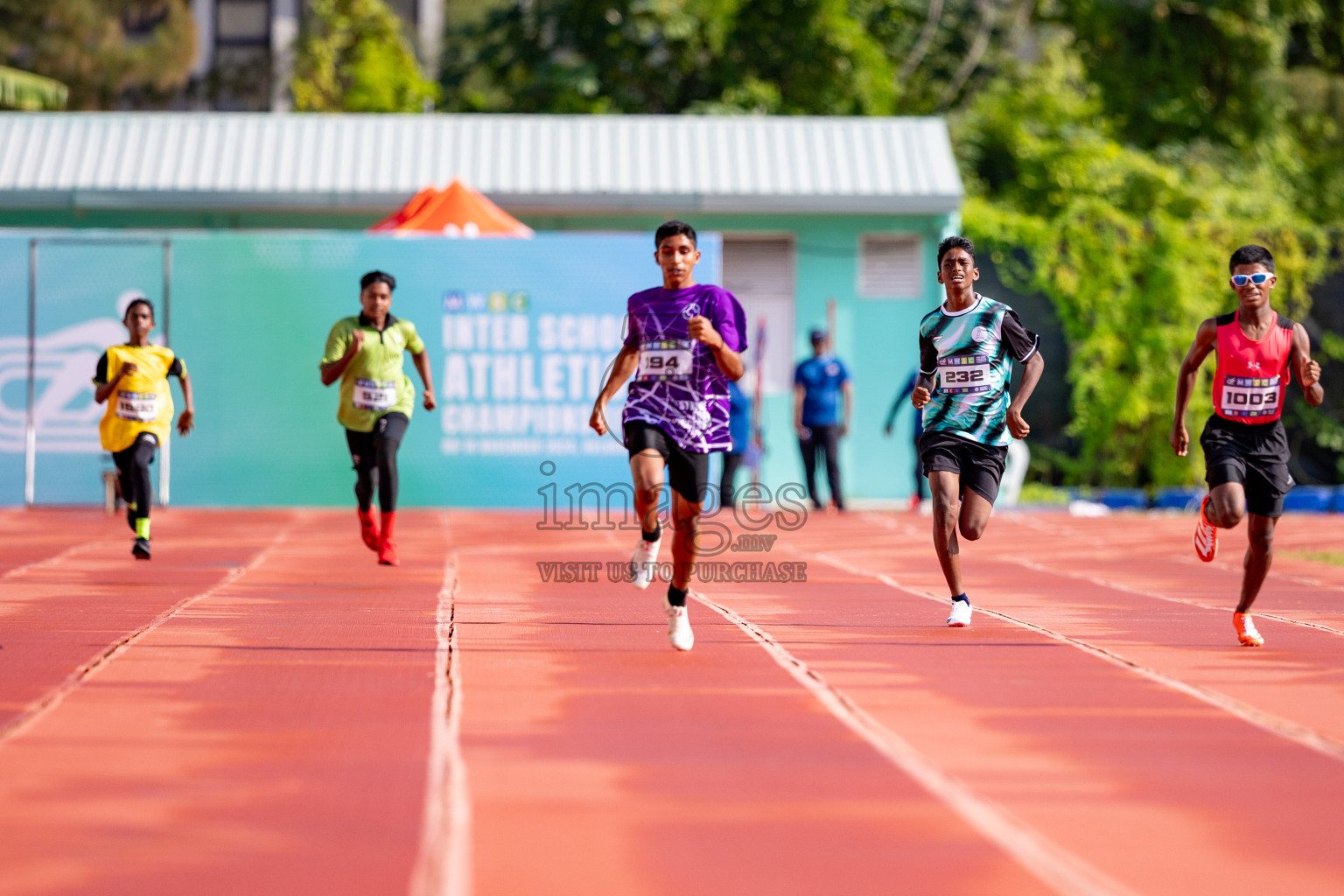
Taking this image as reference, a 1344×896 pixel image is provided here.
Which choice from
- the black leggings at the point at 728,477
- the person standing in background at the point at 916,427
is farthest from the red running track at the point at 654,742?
the black leggings at the point at 728,477

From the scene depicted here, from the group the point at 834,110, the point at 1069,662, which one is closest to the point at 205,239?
the point at 1069,662

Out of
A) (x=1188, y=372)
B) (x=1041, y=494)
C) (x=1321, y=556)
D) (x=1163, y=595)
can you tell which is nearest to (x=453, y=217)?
(x=1041, y=494)

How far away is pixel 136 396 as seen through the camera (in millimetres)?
11945

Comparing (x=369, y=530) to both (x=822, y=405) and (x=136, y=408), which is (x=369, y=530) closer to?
(x=136, y=408)

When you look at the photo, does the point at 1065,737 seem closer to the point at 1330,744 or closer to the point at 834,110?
the point at 1330,744

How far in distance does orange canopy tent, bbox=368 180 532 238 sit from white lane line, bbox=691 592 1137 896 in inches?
495

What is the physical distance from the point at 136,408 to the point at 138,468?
1.38 ft

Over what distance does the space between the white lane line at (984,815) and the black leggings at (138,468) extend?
21.6 feet

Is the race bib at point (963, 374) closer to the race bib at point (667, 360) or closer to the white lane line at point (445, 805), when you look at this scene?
the race bib at point (667, 360)

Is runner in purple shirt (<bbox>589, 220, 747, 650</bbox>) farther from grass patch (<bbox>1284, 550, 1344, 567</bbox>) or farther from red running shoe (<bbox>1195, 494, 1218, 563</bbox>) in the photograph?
grass patch (<bbox>1284, 550, 1344, 567</bbox>)

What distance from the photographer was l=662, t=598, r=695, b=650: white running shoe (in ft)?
24.8

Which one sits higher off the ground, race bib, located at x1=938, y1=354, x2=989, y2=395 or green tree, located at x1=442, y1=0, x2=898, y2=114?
green tree, located at x1=442, y1=0, x2=898, y2=114

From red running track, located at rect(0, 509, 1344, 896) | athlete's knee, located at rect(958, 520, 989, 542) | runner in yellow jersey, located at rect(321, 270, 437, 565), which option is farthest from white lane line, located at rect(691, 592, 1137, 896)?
runner in yellow jersey, located at rect(321, 270, 437, 565)

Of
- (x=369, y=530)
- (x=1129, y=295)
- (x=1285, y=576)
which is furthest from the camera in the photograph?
(x=1129, y=295)
